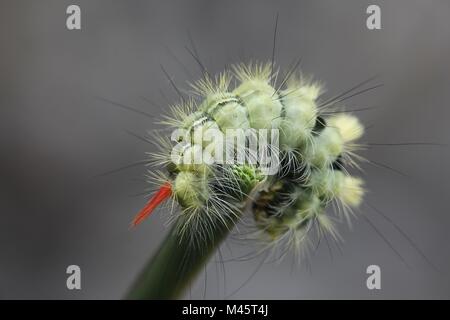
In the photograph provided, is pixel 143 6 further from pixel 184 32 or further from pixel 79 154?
pixel 79 154

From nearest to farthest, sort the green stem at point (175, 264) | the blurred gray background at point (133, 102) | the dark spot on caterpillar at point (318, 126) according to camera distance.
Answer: the green stem at point (175, 264) < the dark spot on caterpillar at point (318, 126) < the blurred gray background at point (133, 102)

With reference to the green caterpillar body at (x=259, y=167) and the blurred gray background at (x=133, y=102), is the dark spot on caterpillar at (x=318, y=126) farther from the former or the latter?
the blurred gray background at (x=133, y=102)

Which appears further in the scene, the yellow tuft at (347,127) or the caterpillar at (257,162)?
the yellow tuft at (347,127)

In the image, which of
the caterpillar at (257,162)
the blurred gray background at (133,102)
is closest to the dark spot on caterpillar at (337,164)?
the caterpillar at (257,162)

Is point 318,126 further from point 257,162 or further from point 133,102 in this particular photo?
point 133,102

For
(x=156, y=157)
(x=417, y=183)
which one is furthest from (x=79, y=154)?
(x=156, y=157)

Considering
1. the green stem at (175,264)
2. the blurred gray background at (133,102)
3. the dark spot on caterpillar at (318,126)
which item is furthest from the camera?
the blurred gray background at (133,102)

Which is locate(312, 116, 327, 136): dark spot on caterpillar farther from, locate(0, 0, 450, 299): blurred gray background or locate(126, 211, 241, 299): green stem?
locate(0, 0, 450, 299): blurred gray background
